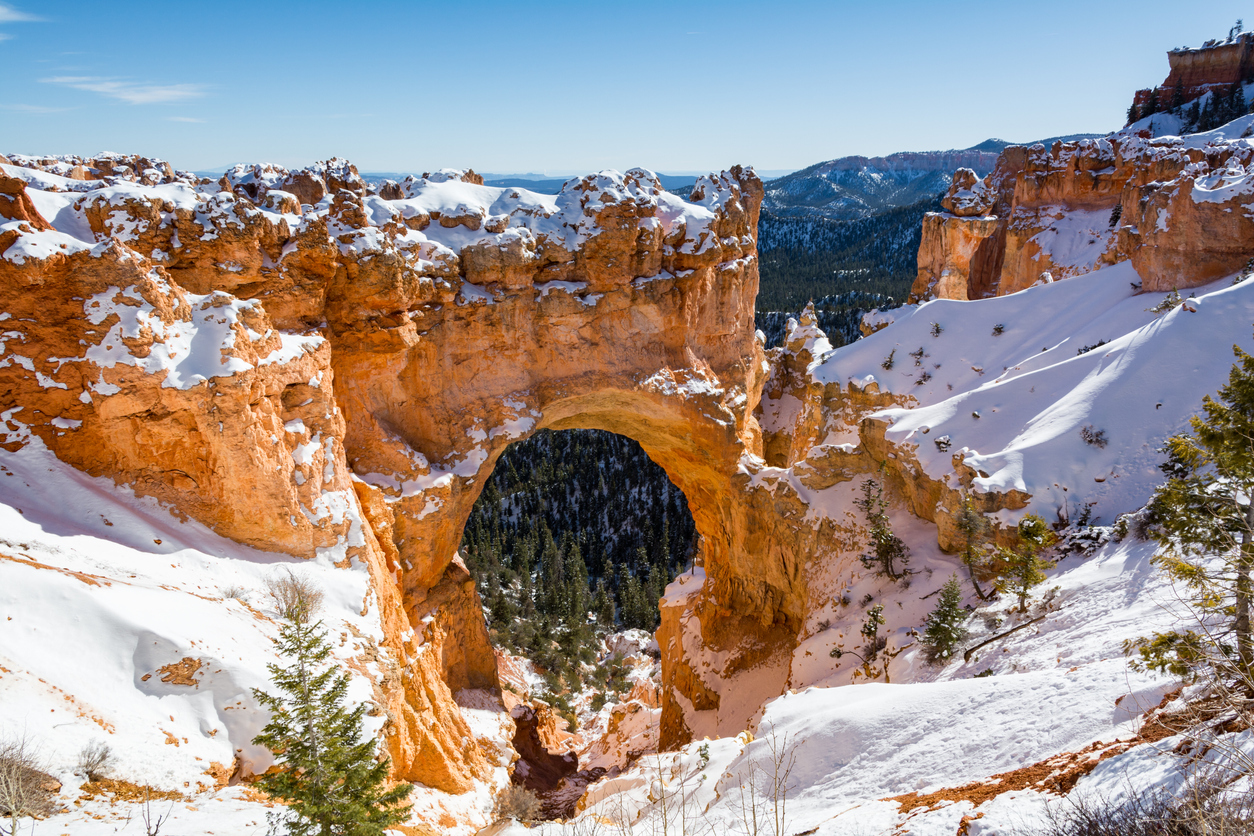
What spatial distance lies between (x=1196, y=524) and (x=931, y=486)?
11247 mm

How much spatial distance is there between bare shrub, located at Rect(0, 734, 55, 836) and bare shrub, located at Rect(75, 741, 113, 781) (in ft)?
1.31

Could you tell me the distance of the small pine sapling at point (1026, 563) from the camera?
14.7m

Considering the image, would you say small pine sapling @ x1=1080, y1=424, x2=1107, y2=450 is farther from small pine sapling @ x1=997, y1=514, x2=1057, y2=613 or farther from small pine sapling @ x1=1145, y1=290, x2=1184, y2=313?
small pine sapling @ x1=1145, y1=290, x2=1184, y2=313

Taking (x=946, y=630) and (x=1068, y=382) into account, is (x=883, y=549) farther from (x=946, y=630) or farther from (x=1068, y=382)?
(x=1068, y=382)

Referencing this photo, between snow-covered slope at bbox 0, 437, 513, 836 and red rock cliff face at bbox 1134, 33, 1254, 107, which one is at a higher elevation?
red rock cliff face at bbox 1134, 33, 1254, 107

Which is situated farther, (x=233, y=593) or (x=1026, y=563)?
(x=1026, y=563)

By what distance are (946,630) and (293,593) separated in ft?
44.8

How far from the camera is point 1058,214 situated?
136 feet

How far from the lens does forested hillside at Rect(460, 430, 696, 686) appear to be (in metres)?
41.9

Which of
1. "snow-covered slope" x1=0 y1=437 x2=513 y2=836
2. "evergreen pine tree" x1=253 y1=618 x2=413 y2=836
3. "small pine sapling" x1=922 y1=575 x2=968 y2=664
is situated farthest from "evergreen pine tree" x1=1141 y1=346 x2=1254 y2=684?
"snow-covered slope" x1=0 y1=437 x2=513 y2=836

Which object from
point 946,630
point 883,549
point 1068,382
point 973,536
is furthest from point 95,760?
point 1068,382

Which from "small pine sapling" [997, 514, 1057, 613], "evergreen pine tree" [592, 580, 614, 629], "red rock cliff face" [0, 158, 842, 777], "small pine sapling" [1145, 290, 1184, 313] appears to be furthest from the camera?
"evergreen pine tree" [592, 580, 614, 629]

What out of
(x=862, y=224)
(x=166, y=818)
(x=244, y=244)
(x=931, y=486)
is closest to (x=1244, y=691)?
(x=166, y=818)

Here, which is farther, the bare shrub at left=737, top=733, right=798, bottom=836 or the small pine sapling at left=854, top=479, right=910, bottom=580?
the small pine sapling at left=854, top=479, right=910, bottom=580
